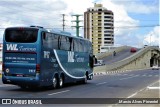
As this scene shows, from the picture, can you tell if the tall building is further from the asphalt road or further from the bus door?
the bus door

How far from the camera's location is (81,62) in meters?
30.9

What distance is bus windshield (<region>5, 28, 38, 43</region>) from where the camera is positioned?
73.5 feet

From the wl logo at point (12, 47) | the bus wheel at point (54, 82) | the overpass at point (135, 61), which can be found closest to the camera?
the wl logo at point (12, 47)

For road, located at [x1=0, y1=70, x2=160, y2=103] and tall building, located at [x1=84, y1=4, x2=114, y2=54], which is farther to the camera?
tall building, located at [x1=84, y1=4, x2=114, y2=54]

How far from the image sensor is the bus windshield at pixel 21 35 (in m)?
22.4

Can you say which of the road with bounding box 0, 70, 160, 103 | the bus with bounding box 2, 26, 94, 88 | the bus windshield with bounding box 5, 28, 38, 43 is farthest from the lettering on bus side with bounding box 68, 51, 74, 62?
the bus windshield with bounding box 5, 28, 38, 43

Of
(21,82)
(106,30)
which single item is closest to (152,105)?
(21,82)

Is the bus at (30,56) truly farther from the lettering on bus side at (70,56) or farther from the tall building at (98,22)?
the tall building at (98,22)

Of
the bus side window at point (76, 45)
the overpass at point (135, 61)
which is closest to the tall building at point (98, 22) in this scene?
the overpass at point (135, 61)

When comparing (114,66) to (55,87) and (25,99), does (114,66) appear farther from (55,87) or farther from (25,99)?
(25,99)

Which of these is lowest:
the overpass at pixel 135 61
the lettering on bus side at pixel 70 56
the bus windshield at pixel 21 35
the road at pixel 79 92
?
the overpass at pixel 135 61

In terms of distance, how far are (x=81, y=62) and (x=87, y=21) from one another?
341 ft

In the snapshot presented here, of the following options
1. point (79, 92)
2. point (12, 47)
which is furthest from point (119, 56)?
point (12, 47)

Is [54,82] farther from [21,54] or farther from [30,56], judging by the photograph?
[21,54]
